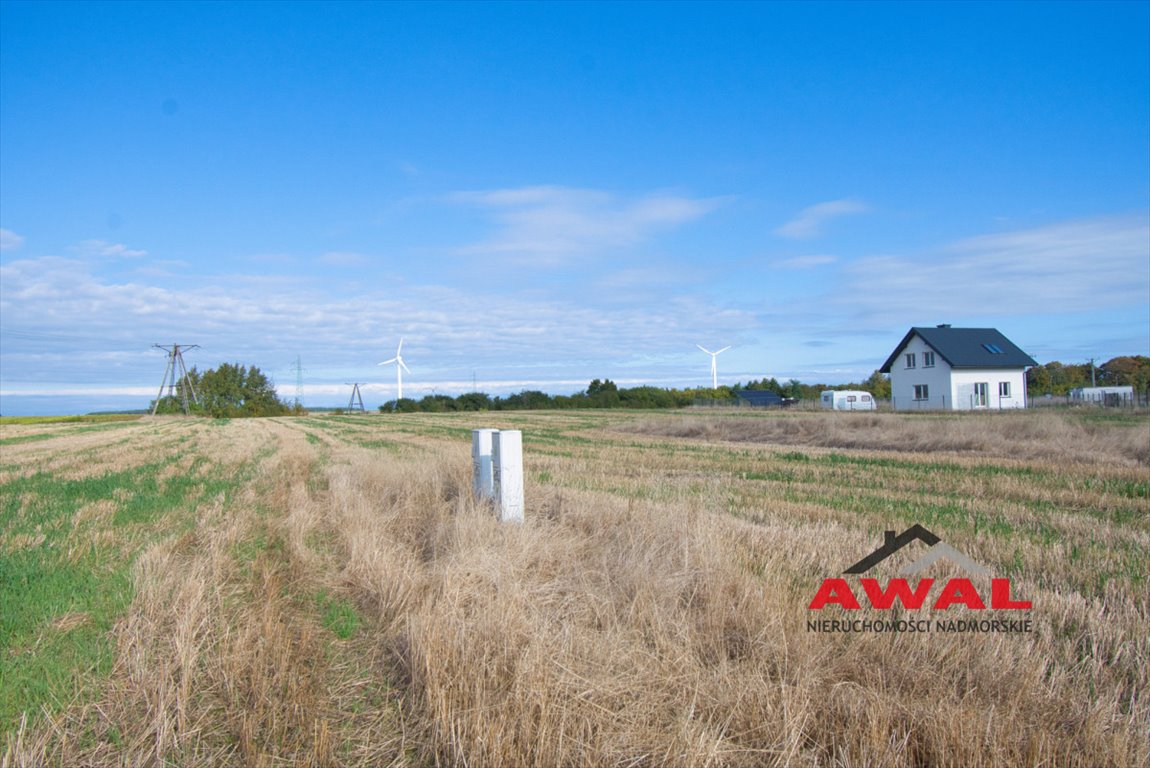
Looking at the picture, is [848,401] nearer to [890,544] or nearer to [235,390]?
[890,544]

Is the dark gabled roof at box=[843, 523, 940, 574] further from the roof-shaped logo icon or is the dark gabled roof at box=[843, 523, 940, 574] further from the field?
the field

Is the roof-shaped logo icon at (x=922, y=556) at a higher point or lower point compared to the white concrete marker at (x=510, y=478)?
lower

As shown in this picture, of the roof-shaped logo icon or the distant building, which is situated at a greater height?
the distant building

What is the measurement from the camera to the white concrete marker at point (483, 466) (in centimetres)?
889

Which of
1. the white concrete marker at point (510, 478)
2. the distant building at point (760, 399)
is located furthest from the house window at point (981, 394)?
the white concrete marker at point (510, 478)

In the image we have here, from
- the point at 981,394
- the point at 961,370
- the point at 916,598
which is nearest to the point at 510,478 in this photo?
the point at 916,598

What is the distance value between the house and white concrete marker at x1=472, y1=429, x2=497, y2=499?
46.6m

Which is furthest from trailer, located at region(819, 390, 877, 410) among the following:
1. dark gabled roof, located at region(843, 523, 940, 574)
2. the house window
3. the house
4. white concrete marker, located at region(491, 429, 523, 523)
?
white concrete marker, located at region(491, 429, 523, 523)

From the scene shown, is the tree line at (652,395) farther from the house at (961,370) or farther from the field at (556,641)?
the field at (556,641)

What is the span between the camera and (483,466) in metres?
9.08

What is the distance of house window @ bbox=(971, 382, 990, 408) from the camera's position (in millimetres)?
48375

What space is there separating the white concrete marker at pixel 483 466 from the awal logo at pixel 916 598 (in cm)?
458

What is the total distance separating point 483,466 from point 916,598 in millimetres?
5489

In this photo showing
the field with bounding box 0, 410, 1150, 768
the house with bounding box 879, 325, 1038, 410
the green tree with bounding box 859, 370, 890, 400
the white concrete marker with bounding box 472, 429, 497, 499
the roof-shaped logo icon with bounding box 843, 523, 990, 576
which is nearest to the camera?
the field with bounding box 0, 410, 1150, 768
